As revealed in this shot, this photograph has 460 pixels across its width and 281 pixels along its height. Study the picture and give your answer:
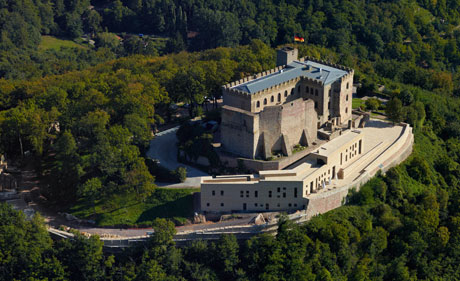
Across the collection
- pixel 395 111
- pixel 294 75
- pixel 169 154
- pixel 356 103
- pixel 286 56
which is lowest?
pixel 169 154

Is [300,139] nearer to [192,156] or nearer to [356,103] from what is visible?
[192,156]

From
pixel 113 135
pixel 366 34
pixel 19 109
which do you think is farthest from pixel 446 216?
pixel 366 34

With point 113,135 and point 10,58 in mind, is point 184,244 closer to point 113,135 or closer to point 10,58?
point 113,135

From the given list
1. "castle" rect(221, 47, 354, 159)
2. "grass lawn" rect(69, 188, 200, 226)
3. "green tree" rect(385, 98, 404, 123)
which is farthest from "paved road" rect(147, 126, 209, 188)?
"green tree" rect(385, 98, 404, 123)

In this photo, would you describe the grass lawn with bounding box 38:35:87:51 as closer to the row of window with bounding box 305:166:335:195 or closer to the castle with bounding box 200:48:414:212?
the castle with bounding box 200:48:414:212

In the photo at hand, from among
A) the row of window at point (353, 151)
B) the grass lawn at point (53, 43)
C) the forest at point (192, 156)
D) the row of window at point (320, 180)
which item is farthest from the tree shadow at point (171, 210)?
the grass lawn at point (53, 43)

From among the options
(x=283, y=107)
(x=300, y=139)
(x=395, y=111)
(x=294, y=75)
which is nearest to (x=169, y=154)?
(x=283, y=107)
